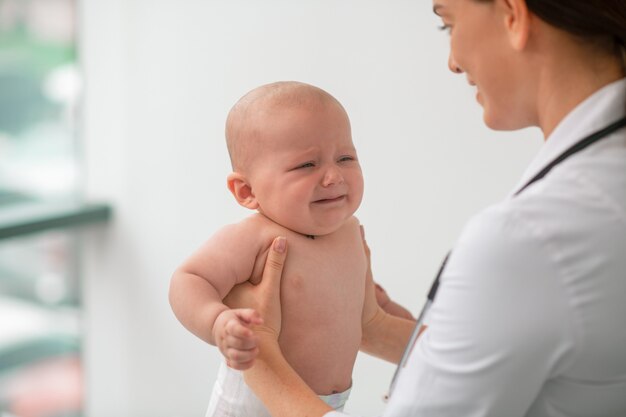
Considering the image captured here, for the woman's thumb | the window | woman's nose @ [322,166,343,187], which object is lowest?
the window

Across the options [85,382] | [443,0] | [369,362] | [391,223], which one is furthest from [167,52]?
[443,0]

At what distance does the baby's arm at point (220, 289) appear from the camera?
1.02m

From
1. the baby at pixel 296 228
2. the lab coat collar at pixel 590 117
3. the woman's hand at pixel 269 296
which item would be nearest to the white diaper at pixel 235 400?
the baby at pixel 296 228

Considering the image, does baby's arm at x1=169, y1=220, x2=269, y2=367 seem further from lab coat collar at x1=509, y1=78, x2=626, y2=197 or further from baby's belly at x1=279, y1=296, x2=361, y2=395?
lab coat collar at x1=509, y1=78, x2=626, y2=197

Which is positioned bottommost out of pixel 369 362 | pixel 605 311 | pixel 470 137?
pixel 369 362

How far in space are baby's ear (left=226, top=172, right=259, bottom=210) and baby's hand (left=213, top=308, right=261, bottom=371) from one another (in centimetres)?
25

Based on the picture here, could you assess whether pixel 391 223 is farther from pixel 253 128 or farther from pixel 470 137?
pixel 253 128

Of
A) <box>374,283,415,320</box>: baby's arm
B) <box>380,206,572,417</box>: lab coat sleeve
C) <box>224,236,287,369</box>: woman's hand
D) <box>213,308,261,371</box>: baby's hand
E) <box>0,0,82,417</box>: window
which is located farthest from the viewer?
<box>0,0,82,417</box>: window

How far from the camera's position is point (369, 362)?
264cm

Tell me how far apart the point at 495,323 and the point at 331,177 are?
41 cm

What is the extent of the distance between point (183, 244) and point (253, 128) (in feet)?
6.43

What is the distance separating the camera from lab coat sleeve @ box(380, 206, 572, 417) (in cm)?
84

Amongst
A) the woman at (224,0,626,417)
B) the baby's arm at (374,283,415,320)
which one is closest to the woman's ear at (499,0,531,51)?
the woman at (224,0,626,417)

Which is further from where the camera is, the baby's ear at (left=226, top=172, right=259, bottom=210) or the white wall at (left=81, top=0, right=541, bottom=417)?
the white wall at (left=81, top=0, right=541, bottom=417)
